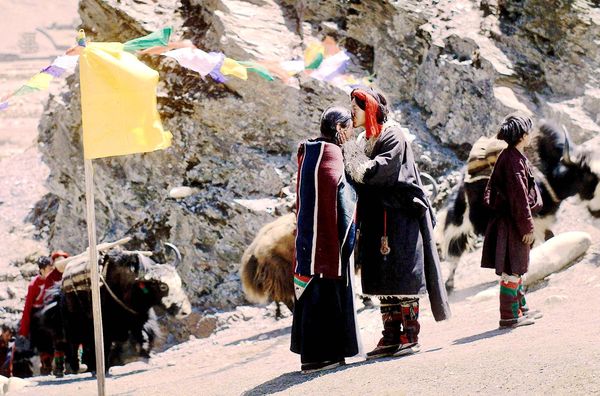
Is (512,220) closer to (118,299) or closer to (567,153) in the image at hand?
(567,153)

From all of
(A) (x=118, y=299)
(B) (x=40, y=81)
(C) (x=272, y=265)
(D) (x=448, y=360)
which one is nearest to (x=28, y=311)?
(A) (x=118, y=299)

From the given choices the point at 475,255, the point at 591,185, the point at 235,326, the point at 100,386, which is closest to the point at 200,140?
the point at 235,326

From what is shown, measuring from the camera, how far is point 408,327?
15.7ft

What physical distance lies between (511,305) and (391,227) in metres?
1.05

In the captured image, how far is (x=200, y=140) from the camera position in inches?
426

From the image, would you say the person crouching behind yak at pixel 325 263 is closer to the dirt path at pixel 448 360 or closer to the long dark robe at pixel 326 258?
the long dark robe at pixel 326 258

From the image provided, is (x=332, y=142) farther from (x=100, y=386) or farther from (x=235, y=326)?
(x=235, y=326)

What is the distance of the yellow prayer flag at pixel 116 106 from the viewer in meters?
4.98

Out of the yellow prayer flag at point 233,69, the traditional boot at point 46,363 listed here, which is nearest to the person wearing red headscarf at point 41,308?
the traditional boot at point 46,363

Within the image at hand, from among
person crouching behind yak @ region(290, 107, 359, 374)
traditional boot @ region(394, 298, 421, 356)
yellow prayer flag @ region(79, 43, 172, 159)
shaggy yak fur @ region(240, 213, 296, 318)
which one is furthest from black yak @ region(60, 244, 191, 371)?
traditional boot @ region(394, 298, 421, 356)

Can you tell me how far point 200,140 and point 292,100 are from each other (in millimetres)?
1194

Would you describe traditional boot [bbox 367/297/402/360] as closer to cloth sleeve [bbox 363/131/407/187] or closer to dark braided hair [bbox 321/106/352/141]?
cloth sleeve [bbox 363/131/407/187]

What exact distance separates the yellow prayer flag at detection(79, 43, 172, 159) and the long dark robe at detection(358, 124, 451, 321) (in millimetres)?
1264

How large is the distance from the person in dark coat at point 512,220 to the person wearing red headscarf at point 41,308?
429 cm
